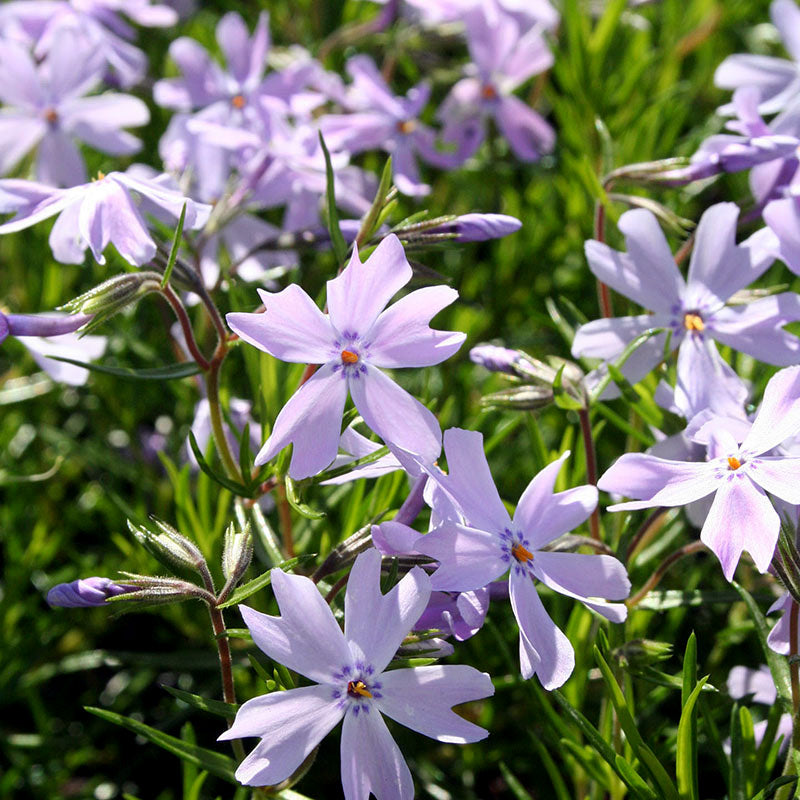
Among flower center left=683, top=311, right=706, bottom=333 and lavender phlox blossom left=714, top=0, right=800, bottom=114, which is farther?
lavender phlox blossom left=714, top=0, right=800, bottom=114

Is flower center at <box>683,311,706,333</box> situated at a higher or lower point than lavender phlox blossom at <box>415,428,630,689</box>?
higher

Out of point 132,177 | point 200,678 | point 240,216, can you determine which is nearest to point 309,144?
point 240,216

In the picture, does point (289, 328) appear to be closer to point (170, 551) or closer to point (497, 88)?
point (170, 551)

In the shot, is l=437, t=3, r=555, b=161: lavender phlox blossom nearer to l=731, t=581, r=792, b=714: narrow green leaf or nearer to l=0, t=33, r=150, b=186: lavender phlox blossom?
l=0, t=33, r=150, b=186: lavender phlox blossom

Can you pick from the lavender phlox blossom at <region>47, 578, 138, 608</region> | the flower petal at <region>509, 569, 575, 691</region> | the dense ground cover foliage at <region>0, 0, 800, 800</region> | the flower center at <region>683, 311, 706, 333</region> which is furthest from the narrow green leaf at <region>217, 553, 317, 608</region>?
the flower center at <region>683, 311, 706, 333</region>

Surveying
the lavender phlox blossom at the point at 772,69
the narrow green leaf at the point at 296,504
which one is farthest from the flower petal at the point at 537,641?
the lavender phlox blossom at the point at 772,69

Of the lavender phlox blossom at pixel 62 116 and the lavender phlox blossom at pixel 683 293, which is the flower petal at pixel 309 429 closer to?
the lavender phlox blossom at pixel 683 293

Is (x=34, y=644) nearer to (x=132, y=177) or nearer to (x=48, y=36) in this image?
(x=132, y=177)

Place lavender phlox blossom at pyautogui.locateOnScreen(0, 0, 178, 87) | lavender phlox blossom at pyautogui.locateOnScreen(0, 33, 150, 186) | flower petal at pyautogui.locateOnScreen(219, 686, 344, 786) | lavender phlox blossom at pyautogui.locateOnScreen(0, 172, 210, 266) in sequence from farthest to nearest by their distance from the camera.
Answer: lavender phlox blossom at pyautogui.locateOnScreen(0, 0, 178, 87) → lavender phlox blossom at pyautogui.locateOnScreen(0, 33, 150, 186) → lavender phlox blossom at pyautogui.locateOnScreen(0, 172, 210, 266) → flower petal at pyautogui.locateOnScreen(219, 686, 344, 786)
